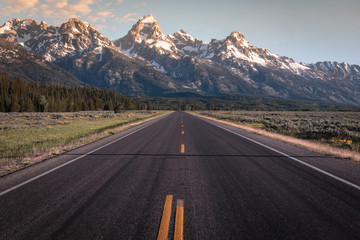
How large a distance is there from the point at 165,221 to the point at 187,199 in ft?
3.39

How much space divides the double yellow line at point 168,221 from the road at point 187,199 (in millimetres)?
60

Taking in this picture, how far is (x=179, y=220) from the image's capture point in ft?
12.1

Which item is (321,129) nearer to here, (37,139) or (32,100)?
(37,139)

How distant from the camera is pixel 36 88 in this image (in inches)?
3573

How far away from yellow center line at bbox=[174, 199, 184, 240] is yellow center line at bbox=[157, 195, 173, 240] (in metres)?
0.15

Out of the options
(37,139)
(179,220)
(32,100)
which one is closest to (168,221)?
(179,220)

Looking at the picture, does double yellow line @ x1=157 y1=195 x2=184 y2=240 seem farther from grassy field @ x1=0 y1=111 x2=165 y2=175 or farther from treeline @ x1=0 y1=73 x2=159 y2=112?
treeline @ x1=0 y1=73 x2=159 y2=112

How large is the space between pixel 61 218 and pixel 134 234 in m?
1.56

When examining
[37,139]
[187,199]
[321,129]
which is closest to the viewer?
[187,199]

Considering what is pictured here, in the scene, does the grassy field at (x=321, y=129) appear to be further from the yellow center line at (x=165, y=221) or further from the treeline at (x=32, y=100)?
the treeline at (x=32, y=100)

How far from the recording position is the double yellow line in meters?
3.23

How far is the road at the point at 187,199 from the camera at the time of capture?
343 centimetres

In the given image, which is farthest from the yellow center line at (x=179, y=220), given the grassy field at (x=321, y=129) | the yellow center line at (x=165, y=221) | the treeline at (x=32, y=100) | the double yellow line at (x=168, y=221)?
the treeline at (x=32, y=100)

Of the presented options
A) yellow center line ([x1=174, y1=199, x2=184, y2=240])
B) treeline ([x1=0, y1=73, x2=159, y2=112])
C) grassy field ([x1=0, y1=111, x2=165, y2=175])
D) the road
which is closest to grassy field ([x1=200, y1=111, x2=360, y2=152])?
the road
